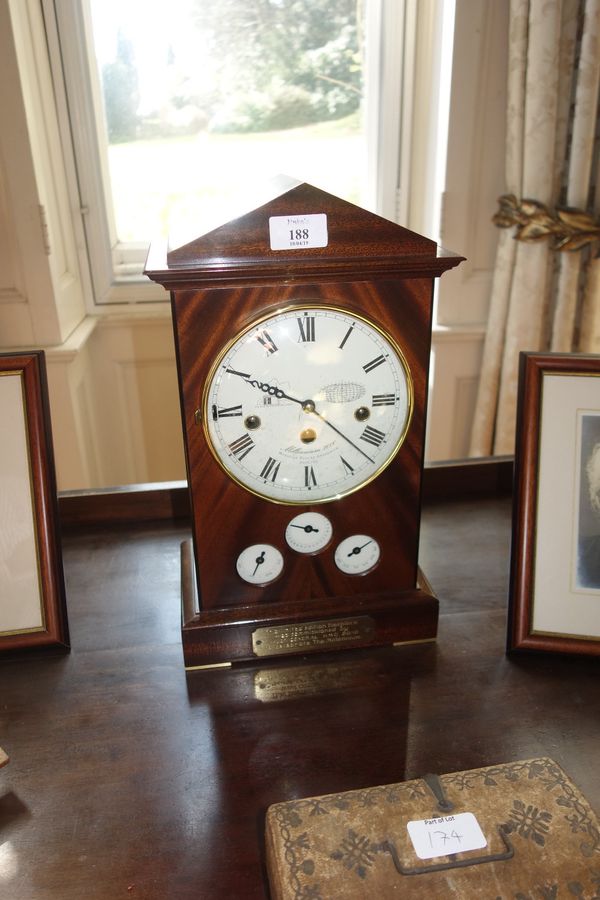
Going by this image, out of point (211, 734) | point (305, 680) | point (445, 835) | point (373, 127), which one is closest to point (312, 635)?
point (305, 680)

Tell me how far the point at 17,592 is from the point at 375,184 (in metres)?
1.58

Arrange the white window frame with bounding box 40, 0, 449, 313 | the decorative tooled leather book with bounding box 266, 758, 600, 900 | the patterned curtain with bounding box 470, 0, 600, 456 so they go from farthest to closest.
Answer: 1. the white window frame with bounding box 40, 0, 449, 313
2. the patterned curtain with bounding box 470, 0, 600, 456
3. the decorative tooled leather book with bounding box 266, 758, 600, 900

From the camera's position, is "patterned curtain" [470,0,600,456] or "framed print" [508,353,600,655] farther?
"patterned curtain" [470,0,600,456]

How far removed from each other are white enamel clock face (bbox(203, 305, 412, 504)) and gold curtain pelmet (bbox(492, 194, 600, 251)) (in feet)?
3.42

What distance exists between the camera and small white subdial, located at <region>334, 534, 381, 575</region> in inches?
30.4

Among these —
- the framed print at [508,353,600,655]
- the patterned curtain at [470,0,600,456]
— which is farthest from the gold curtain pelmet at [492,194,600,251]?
the framed print at [508,353,600,655]

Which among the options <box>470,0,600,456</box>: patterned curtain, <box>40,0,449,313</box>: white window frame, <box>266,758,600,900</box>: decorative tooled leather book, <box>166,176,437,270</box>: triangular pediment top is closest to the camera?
<box>266,758,600,900</box>: decorative tooled leather book

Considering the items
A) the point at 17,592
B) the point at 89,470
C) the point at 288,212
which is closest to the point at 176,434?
the point at 89,470

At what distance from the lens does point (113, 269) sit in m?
2.01

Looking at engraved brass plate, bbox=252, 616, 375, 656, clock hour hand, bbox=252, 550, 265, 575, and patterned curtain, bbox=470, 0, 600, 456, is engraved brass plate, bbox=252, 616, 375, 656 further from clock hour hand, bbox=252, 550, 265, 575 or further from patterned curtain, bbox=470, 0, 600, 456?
patterned curtain, bbox=470, 0, 600, 456

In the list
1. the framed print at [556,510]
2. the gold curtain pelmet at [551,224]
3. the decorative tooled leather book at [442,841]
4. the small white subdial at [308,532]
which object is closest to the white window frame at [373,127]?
the gold curtain pelmet at [551,224]

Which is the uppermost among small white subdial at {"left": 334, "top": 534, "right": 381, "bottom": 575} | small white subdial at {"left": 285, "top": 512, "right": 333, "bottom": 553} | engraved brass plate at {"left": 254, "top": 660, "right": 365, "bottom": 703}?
small white subdial at {"left": 285, "top": 512, "right": 333, "bottom": 553}

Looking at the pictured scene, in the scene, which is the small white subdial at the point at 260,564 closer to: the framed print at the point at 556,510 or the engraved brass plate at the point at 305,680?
the engraved brass plate at the point at 305,680

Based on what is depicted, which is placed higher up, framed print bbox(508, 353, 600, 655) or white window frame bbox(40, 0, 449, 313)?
white window frame bbox(40, 0, 449, 313)
